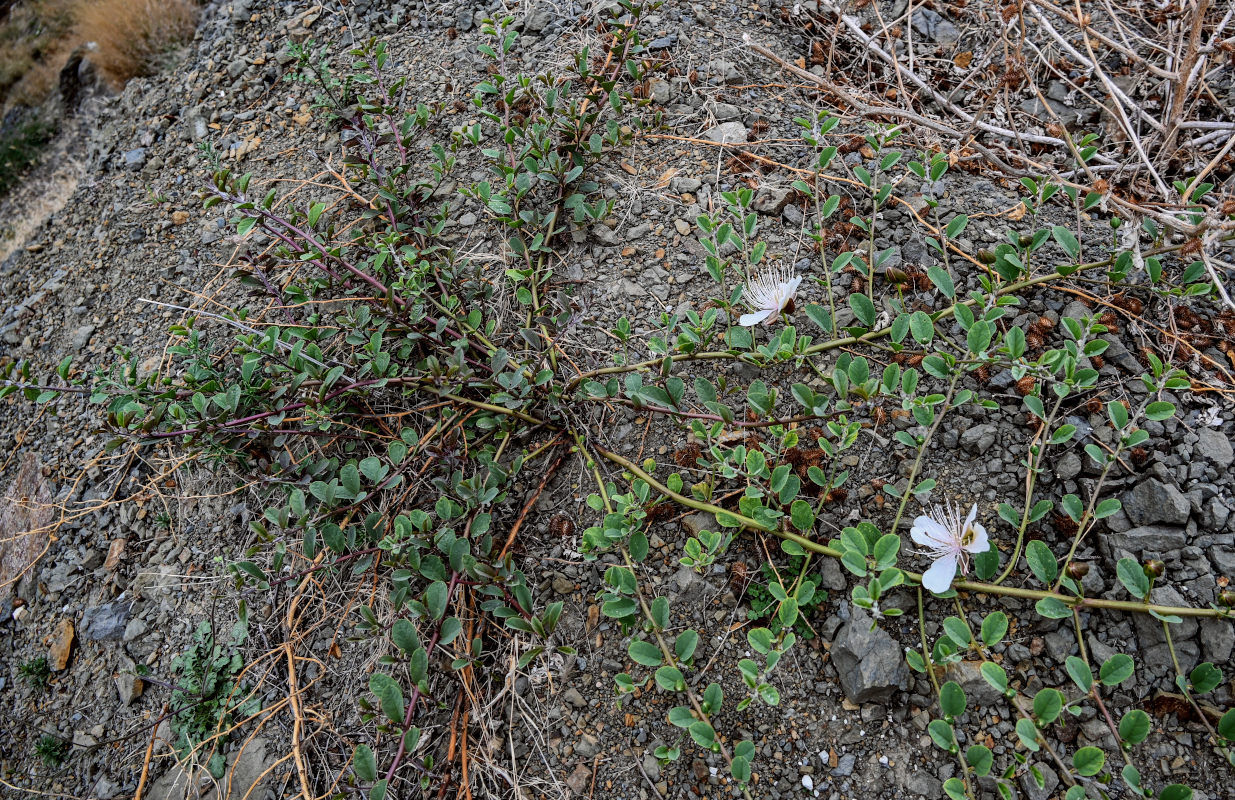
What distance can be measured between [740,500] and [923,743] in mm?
623

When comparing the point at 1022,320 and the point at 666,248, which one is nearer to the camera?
the point at 1022,320

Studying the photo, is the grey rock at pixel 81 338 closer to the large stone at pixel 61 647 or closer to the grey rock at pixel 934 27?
the large stone at pixel 61 647

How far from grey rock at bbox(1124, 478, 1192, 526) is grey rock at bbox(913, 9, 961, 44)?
6.27ft

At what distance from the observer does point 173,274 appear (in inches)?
107

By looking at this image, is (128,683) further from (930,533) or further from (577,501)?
(930,533)

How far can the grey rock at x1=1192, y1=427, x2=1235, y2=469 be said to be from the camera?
1.57 metres

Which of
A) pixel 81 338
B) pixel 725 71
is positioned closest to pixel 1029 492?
pixel 725 71

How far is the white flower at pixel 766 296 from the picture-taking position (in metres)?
1.81

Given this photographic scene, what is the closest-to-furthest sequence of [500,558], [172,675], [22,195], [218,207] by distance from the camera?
[500,558]
[172,675]
[218,207]
[22,195]

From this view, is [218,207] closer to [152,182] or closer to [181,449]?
[152,182]

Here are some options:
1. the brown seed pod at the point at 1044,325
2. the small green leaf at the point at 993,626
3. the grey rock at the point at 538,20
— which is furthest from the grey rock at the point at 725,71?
the small green leaf at the point at 993,626

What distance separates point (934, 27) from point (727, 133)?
1.05 metres

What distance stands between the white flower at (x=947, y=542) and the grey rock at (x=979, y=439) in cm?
20

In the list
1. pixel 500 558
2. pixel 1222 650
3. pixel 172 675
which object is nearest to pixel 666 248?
pixel 500 558
